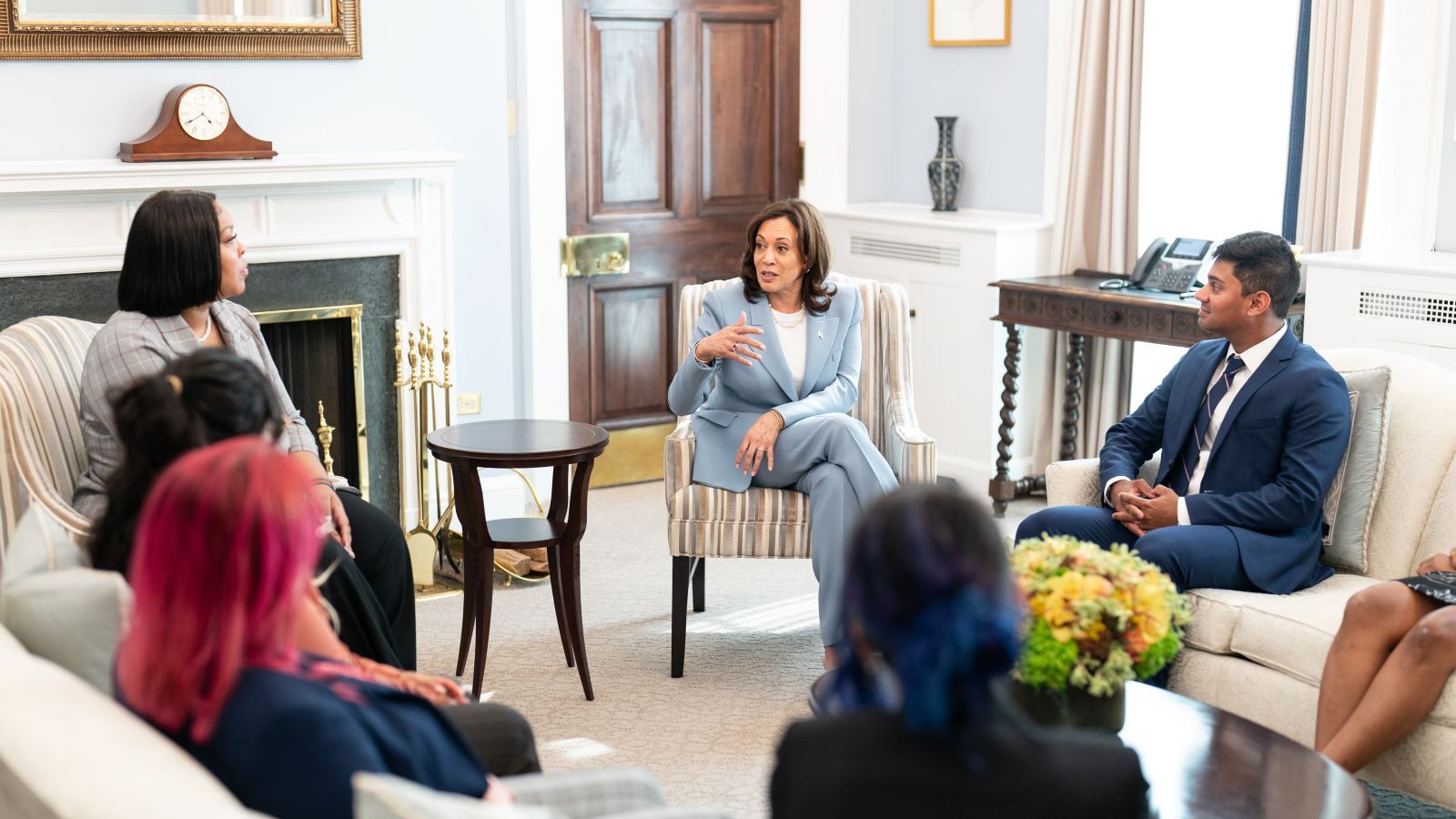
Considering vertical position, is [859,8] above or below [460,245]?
above

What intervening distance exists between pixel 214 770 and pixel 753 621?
2.70 m

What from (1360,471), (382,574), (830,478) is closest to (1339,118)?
(1360,471)

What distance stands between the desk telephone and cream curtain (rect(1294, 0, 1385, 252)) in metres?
0.33

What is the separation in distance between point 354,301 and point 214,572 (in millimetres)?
3248

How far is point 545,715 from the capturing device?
355 centimetres

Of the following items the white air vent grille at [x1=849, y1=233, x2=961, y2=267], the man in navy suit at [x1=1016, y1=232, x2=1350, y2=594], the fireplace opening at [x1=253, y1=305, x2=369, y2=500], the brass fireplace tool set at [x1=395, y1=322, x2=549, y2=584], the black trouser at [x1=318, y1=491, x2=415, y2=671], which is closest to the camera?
the black trouser at [x1=318, y1=491, x2=415, y2=671]

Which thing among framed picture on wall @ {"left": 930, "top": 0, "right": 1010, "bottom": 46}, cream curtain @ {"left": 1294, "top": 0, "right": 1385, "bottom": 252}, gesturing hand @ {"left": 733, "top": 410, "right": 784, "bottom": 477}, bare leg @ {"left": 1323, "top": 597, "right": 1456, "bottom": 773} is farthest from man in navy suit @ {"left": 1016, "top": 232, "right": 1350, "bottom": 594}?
framed picture on wall @ {"left": 930, "top": 0, "right": 1010, "bottom": 46}

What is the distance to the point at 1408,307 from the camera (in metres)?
4.06

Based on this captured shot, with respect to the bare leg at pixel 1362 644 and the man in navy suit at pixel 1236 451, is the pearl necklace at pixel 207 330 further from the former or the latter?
the bare leg at pixel 1362 644

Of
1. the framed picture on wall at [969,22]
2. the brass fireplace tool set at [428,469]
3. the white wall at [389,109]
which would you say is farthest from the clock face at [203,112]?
the framed picture on wall at [969,22]

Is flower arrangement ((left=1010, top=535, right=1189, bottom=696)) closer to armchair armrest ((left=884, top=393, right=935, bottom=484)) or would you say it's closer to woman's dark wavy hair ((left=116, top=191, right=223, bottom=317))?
armchair armrest ((left=884, top=393, right=935, bottom=484))

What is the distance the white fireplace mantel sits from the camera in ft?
13.5

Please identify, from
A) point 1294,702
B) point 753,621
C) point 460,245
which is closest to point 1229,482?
point 1294,702

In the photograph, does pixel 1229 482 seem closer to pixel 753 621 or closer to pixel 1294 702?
pixel 1294 702
